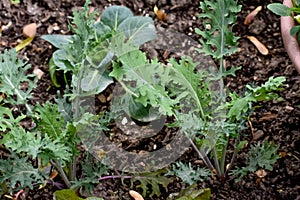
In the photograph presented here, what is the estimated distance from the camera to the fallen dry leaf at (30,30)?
2012mm

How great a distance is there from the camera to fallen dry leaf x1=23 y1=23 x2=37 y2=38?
201 centimetres

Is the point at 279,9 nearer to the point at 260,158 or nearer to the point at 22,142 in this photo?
the point at 260,158

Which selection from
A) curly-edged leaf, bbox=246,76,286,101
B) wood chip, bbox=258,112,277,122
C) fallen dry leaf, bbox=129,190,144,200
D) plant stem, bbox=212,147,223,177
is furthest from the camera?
wood chip, bbox=258,112,277,122

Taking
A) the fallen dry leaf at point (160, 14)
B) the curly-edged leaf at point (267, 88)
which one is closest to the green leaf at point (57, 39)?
the fallen dry leaf at point (160, 14)

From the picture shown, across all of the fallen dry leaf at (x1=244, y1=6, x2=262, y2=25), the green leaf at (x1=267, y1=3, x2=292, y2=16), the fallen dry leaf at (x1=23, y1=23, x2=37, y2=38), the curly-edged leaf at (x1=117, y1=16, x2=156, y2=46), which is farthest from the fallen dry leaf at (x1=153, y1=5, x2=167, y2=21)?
the green leaf at (x1=267, y1=3, x2=292, y2=16)

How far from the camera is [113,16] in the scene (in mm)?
1907

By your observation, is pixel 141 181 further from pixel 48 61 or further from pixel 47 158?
pixel 48 61

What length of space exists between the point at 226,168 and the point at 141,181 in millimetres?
267

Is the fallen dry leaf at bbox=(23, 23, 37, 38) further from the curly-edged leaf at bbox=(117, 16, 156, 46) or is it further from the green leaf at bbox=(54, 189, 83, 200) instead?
the green leaf at bbox=(54, 189, 83, 200)

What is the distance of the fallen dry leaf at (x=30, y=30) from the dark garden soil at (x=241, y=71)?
0.02m

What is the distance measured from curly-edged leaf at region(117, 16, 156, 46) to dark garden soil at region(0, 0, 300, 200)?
116 mm

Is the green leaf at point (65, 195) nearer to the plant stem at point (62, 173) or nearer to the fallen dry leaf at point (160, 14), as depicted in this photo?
the plant stem at point (62, 173)

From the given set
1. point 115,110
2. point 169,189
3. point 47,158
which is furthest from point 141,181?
point 47,158

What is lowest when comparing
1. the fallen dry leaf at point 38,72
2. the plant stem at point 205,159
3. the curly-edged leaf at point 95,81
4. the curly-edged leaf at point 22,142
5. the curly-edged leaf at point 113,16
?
the plant stem at point 205,159
